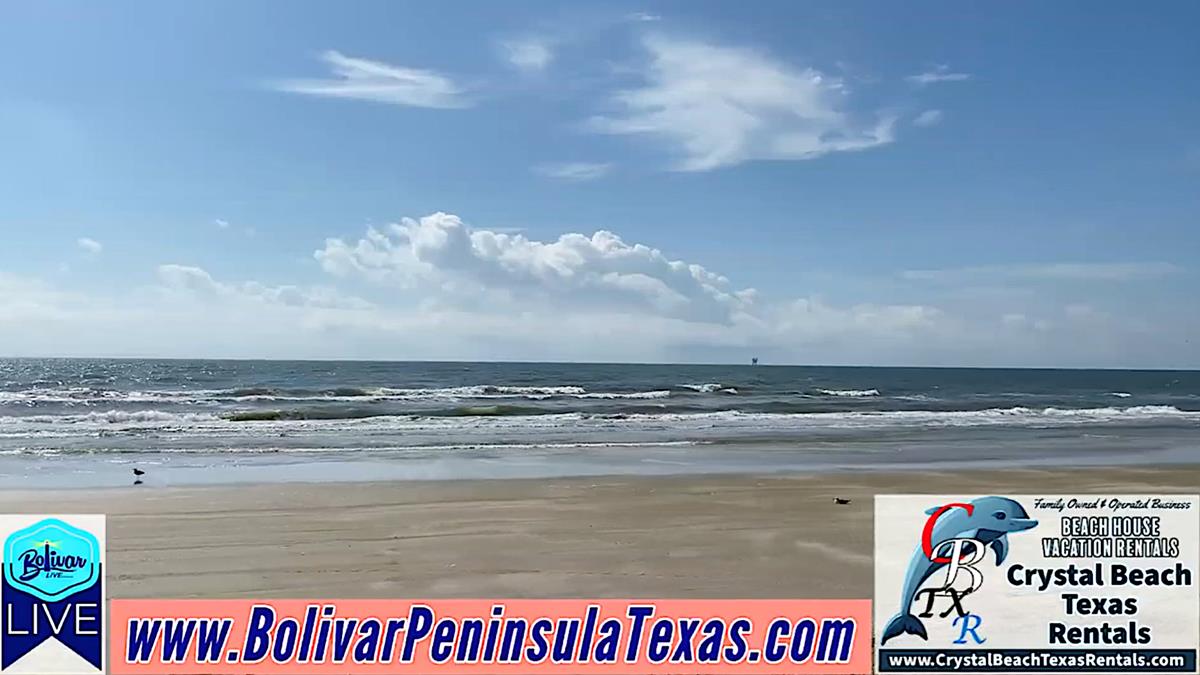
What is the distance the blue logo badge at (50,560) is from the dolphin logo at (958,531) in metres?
4.91

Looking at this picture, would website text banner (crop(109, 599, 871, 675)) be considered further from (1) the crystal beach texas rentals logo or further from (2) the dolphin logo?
(2) the dolphin logo

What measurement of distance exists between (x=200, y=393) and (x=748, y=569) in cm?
3785

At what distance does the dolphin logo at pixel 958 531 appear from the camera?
514cm

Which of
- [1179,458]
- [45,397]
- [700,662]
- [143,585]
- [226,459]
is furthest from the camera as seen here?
[45,397]

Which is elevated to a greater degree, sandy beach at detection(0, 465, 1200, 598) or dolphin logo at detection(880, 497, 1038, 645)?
dolphin logo at detection(880, 497, 1038, 645)

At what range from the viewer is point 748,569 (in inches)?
272

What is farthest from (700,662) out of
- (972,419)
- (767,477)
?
(972,419)

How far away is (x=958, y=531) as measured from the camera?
17.2 ft

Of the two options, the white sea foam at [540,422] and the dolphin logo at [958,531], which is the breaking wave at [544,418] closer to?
the white sea foam at [540,422]

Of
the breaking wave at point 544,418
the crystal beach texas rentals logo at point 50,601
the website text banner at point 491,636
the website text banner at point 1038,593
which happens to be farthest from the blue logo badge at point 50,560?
the breaking wave at point 544,418

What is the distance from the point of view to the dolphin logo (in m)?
5.14

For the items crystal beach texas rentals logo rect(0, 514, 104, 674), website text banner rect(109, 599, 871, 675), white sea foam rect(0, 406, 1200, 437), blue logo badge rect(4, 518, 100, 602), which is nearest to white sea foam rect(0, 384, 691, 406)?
white sea foam rect(0, 406, 1200, 437)

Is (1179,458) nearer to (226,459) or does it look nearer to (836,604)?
(836,604)

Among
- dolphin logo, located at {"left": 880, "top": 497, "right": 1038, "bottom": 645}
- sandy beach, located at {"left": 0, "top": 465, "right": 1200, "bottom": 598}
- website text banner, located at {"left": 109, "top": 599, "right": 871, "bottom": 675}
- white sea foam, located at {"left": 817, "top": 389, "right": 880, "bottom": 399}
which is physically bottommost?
website text banner, located at {"left": 109, "top": 599, "right": 871, "bottom": 675}
